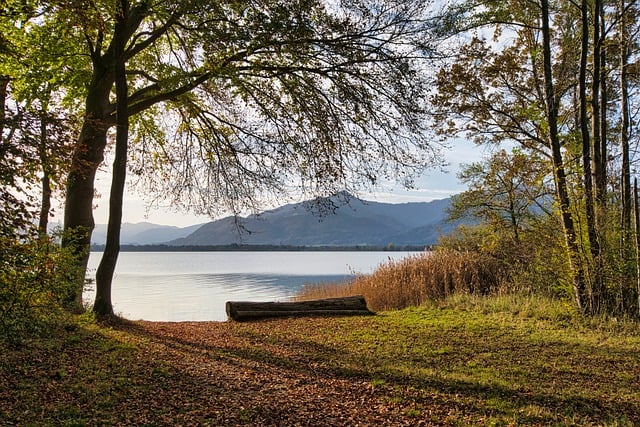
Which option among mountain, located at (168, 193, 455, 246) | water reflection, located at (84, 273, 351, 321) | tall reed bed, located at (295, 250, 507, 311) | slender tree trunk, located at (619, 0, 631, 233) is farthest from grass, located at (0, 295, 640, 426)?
mountain, located at (168, 193, 455, 246)

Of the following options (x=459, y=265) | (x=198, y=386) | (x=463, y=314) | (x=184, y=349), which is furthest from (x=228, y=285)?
(x=198, y=386)

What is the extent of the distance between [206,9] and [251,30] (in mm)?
708

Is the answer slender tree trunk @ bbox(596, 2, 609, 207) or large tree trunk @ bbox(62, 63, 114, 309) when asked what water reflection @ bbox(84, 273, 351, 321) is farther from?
slender tree trunk @ bbox(596, 2, 609, 207)

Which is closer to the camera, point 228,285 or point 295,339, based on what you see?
point 295,339

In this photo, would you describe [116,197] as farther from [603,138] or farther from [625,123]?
[625,123]

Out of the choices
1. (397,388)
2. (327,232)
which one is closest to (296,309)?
(397,388)

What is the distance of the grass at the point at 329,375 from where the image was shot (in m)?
3.93

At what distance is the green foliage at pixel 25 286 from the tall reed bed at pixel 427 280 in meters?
9.00

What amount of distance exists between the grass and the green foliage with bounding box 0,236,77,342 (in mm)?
583

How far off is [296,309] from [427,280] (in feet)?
13.2

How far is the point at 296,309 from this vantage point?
34.7 ft

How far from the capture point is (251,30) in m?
7.19

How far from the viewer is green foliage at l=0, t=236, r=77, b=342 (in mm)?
4156

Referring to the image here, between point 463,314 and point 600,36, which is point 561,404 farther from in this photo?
Result: point 600,36
